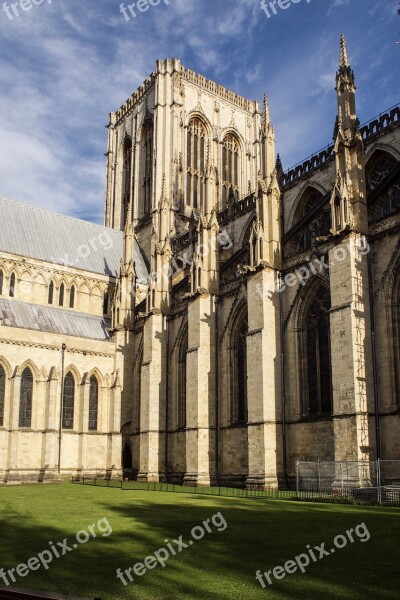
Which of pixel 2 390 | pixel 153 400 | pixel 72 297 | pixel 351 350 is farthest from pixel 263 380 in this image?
pixel 72 297

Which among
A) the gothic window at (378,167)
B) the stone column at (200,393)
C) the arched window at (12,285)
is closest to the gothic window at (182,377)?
the stone column at (200,393)

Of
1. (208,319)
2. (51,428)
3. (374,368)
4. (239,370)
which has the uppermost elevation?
(208,319)

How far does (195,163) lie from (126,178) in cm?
859

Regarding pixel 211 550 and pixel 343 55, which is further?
pixel 343 55

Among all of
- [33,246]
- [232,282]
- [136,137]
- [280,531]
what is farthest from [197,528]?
[136,137]

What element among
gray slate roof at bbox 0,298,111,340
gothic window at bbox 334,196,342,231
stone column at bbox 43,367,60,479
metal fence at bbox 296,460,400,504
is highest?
gothic window at bbox 334,196,342,231

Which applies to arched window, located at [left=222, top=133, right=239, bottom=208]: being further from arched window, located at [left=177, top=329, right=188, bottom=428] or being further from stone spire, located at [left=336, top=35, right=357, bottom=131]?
stone spire, located at [left=336, top=35, right=357, bottom=131]

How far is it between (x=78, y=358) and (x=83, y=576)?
33.4m

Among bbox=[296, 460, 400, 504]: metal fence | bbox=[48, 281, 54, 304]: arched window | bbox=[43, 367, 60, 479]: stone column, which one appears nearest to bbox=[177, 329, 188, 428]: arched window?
bbox=[43, 367, 60, 479]: stone column

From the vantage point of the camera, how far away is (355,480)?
23.7m

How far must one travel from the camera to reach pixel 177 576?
942 centimetres

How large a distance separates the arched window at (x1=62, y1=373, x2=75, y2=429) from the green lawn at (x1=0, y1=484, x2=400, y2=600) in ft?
68.0

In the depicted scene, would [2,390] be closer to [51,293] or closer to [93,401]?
[93,401]

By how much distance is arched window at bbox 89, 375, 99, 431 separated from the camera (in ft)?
137
